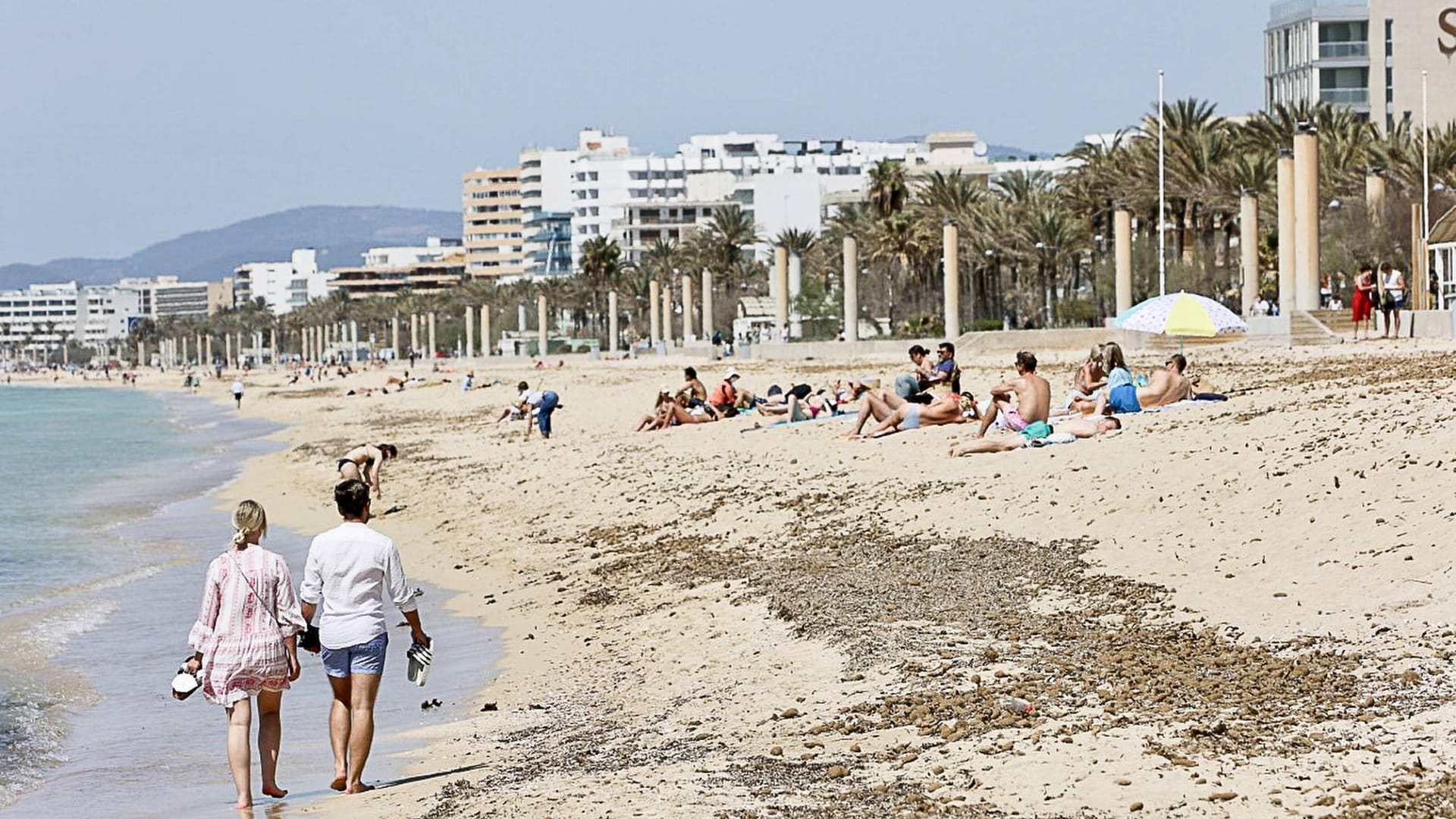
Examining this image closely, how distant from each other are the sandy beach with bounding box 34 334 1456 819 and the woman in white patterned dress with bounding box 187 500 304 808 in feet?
1.86

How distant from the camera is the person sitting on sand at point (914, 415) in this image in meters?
19.2

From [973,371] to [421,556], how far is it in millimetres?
19714

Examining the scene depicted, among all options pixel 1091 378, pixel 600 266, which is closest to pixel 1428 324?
pixel 1091 378

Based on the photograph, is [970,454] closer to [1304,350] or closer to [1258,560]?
[1258,560]

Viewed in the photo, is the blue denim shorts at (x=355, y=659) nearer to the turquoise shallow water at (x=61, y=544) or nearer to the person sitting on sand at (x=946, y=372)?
the turquoise shallow water at (x=61, y=544)

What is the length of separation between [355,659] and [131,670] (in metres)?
5.59

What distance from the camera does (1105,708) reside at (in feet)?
23.8

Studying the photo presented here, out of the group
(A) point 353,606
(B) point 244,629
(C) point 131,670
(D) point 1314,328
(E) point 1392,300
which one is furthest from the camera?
(D) point 1314,328

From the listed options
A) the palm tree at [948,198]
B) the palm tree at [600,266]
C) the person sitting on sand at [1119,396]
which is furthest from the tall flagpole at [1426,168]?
the palm tree at [600,266]

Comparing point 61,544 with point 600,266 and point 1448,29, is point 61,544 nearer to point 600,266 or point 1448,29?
point 1448,29

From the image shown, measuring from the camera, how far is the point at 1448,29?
81125 mm

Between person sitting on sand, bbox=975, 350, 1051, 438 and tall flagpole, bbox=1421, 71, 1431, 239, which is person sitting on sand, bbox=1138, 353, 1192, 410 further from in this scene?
tall flagpole, bbox=1421, 71, 1431, 239

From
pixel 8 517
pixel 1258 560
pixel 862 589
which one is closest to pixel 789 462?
pixel 862 589

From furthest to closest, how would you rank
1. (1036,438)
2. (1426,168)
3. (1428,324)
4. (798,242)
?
Result: (798,242)
(1426,168)
(1428,324)
(1036,438)
